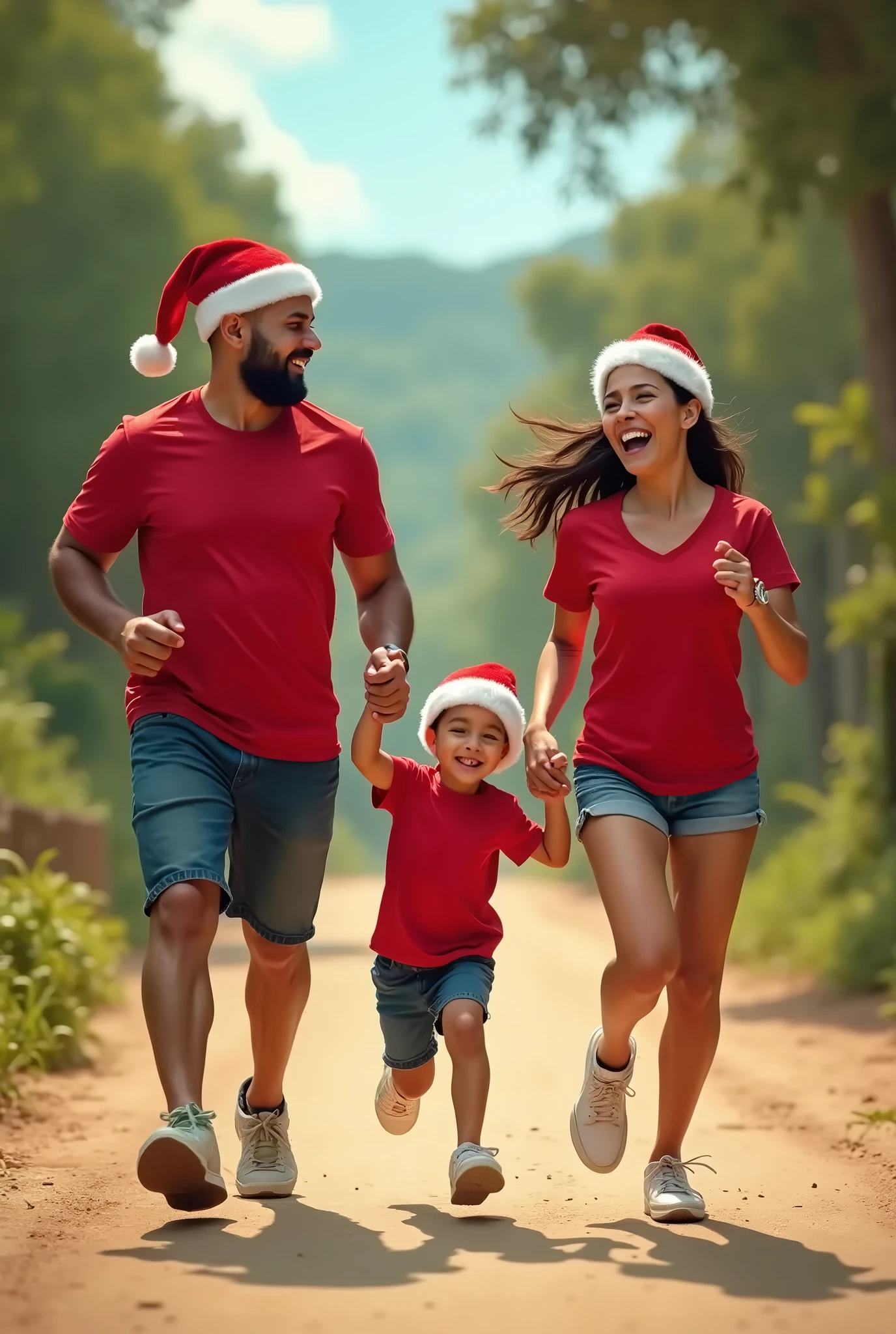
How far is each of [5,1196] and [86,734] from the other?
820 inches

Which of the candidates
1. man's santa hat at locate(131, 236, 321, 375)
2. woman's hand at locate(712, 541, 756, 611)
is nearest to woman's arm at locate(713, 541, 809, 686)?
woman's hand at locate(712, 541, 756, 611)

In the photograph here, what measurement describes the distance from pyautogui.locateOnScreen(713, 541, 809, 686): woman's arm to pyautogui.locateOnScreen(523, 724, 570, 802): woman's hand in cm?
66

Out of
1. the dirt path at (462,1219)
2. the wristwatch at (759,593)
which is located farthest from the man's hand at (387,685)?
the dirt path at (462,1219)

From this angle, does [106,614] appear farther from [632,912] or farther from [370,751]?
[632,912]

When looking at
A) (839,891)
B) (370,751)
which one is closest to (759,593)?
(370,751)

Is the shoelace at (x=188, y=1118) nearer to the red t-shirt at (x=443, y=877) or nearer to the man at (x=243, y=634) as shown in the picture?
the man at (x=243, y=634)

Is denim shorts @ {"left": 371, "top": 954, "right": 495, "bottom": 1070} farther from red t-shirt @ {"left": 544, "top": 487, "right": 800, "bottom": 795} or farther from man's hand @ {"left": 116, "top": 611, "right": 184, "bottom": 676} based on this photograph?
man's hand @ {"left": 116, "top": 611, "right": 184, "bottom": 676}

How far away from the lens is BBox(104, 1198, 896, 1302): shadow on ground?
4402 millimetres

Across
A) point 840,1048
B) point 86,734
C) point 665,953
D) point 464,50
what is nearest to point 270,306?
point 665,953

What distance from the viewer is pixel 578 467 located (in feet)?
19.5

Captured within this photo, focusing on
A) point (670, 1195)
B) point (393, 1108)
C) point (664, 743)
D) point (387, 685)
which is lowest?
point (670, 1195)

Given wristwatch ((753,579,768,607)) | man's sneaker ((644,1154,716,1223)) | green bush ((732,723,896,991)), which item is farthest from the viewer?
green bush ((732,723,896,991))

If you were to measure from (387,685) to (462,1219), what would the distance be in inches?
60.9

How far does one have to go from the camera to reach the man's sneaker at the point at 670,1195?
5320 mm
